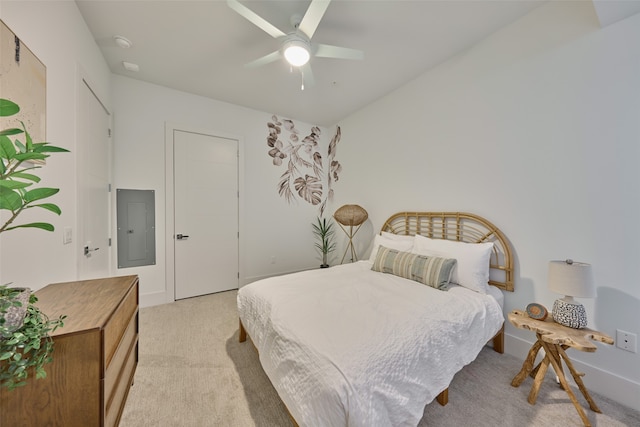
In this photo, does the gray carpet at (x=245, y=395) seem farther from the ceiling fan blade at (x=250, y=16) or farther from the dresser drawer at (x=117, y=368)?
the ceiling fan blade at (x=250, y=16)

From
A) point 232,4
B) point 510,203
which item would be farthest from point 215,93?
point 510,203

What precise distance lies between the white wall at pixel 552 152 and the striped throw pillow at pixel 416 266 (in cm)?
67

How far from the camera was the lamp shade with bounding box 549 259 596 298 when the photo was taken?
4.97 feet

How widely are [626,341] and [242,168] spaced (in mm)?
4259

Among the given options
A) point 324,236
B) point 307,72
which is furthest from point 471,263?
point 324,236

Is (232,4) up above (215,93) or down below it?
below

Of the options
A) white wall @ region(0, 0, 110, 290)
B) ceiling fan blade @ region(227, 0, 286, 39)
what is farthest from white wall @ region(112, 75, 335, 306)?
ceiling fan blade @ region(227, 0, 286, 39)

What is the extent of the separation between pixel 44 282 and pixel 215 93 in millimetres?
2852

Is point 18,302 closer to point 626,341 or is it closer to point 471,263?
point 471,263

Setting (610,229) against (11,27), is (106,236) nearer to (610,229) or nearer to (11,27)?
(11,27)

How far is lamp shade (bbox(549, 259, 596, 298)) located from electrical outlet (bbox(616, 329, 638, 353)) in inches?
17.6

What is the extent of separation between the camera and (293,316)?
1.54 m

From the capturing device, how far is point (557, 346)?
1.60 m

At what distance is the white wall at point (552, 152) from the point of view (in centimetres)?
162
